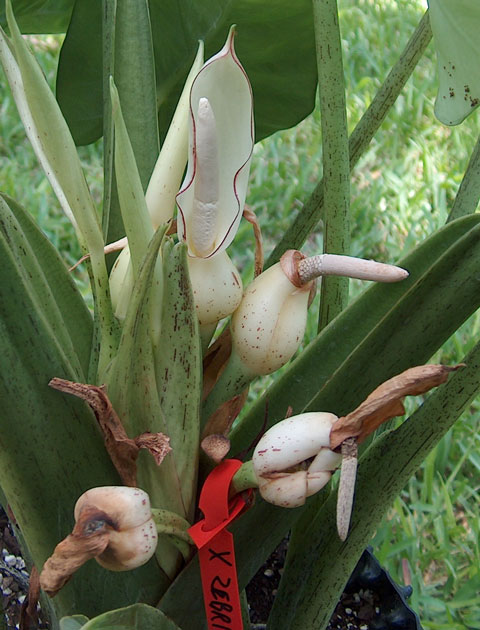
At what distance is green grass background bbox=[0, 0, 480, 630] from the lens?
0.93 m

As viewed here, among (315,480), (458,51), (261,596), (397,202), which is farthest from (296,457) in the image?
(397,202)

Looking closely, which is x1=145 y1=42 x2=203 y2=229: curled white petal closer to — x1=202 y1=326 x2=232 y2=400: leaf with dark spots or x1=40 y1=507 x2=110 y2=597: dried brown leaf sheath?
x1=202 y1=326 x2=232 y2=400: leaf with dark spots

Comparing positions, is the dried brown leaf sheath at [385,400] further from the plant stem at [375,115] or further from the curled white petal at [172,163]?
the plant stem at [375,115]

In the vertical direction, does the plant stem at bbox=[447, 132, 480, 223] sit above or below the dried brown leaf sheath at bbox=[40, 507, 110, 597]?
above

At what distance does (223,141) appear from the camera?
0.41 m

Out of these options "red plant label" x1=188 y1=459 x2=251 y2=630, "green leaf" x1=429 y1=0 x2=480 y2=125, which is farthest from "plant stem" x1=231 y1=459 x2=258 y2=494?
"green leaf" x1=429 y1=0 x2=480 y2=125

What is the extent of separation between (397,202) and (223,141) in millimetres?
1090

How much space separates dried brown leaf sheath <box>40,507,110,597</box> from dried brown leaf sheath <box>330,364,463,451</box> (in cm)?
11

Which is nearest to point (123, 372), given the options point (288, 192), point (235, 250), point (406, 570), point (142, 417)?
point (142, 417)

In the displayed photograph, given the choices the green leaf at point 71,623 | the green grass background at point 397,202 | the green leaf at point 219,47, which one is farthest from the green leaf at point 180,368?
the green grass background at point 397,202

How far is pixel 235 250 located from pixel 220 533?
926mm

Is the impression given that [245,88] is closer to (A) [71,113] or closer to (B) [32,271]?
(B) [32,271]

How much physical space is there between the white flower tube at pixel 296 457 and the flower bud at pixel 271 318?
0.20 feet

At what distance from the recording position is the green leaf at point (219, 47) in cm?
68
